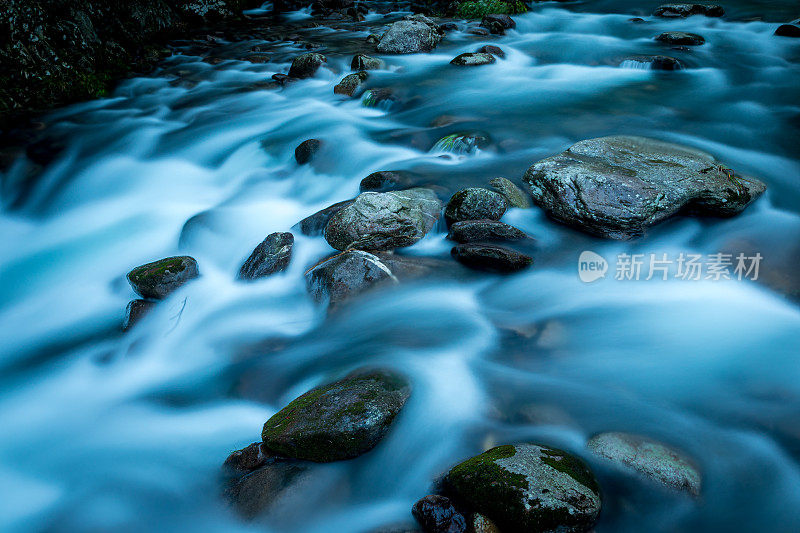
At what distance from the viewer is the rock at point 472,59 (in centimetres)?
995

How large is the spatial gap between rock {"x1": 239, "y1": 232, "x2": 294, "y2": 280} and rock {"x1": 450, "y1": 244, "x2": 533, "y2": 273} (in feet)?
5.49

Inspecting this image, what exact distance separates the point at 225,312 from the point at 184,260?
76cm

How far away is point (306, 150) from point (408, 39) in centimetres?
531

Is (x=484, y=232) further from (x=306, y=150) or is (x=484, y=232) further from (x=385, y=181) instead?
(x=306, y=150)

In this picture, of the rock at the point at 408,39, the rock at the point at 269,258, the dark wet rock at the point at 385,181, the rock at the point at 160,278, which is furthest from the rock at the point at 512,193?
the rock at the point at 408,39

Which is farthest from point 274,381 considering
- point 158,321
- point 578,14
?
point 578,14

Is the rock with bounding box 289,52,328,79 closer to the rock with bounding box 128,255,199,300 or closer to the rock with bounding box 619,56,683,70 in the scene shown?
the rock with bounding box 619,56,683,70

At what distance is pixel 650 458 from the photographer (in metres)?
2.83

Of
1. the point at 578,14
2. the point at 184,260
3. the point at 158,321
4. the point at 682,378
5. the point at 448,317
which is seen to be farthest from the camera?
the point at 578,14

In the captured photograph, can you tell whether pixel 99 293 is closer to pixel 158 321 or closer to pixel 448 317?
pixel 158 321

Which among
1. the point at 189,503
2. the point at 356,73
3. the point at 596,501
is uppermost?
the point at 356,73

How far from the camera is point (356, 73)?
957cm

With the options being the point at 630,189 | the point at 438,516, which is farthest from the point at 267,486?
the point at 630,189

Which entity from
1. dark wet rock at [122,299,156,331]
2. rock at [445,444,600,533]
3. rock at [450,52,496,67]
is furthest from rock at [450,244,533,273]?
rock at [450,52,496,67]
